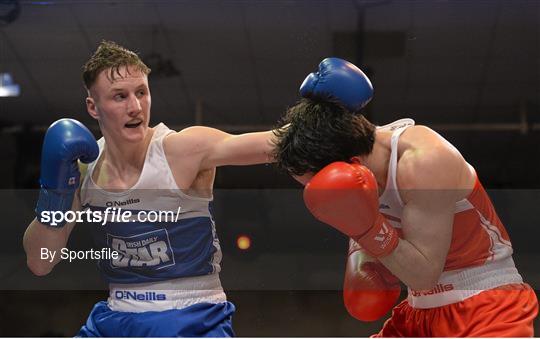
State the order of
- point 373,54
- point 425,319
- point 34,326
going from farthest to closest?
point 373,54
point 34,326
point 425,319

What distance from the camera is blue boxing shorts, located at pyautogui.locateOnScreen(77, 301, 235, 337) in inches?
84.7

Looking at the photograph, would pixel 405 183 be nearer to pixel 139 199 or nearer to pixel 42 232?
pixel 139 199

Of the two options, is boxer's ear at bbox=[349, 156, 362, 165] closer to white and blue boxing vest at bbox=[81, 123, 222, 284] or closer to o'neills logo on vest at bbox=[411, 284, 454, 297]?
o'neills logo on vest at bbox=[411, 284, 454, 297]

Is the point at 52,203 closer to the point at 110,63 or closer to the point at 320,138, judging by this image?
the point at 110,63

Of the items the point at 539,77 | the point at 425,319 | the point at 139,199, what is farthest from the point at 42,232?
the point at 539,77

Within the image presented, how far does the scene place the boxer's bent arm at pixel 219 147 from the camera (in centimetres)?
223

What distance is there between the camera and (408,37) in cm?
281

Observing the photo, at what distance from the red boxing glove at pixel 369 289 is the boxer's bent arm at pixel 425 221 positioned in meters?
0.21

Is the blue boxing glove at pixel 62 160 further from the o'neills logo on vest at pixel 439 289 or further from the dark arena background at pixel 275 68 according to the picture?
the o'neills logo on vest at pixel 439 289

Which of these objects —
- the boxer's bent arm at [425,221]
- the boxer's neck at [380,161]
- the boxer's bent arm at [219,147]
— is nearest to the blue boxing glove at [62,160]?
the boxer's bent arm at [219,147]

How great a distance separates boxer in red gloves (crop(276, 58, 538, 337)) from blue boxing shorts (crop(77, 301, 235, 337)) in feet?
1.28

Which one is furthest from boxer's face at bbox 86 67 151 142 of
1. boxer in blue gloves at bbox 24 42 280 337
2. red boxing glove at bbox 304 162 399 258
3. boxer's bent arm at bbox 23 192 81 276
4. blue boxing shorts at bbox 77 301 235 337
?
red boxing glove at bbox 304 162 399 258

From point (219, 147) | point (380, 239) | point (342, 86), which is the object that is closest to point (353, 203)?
point (380, 239)

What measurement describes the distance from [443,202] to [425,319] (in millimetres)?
349
